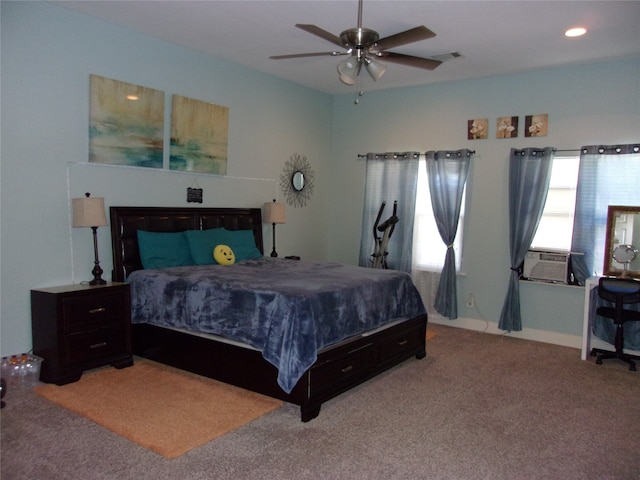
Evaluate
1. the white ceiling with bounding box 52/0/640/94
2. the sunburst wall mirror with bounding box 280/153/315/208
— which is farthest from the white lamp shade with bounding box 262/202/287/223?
the white ceiling with bounding box 52/0/640/94

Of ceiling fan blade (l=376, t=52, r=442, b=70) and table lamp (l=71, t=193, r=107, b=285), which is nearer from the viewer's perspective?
ceiling fan blade (l=376, t=52, r=442, b=70)

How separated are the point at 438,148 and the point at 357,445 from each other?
403 cm

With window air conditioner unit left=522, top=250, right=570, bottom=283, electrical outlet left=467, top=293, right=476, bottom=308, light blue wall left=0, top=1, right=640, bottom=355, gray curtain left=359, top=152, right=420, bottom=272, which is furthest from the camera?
gray curtain left=359, top=152, right=420, bottom=272

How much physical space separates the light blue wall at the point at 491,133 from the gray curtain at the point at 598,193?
6.7 inches

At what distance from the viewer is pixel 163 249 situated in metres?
4.35

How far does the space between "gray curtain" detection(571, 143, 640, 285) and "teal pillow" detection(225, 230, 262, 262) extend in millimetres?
3320

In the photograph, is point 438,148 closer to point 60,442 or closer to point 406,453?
point 406,453

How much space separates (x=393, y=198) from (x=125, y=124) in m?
3.28

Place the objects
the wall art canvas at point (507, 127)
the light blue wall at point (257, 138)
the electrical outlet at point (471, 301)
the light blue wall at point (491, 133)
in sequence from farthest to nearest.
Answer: the electrical outlet at point (471, 301) → the wall art canvas at point (507, 127) → the light blue wall at point (491, 133) → the light blue wall at point (257, 138)

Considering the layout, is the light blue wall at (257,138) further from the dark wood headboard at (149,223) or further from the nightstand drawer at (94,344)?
the nightstand drawer at (94,344)

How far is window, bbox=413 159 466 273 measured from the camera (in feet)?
19.2

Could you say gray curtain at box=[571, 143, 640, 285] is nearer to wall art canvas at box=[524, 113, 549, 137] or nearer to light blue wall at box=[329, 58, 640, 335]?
light blue wall at box=[329, 58, 640, 335]

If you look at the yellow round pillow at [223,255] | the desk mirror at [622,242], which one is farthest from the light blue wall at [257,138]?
the yellow round pillow at [223,255]

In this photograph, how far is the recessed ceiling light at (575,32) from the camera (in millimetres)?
3928
